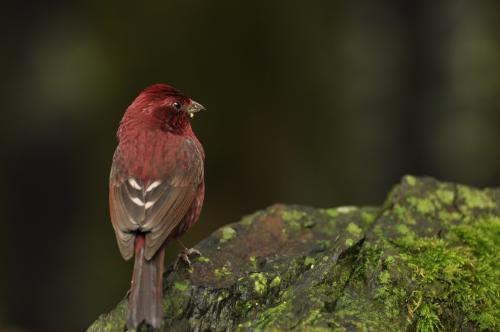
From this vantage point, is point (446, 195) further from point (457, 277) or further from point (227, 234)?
point (227, 234)

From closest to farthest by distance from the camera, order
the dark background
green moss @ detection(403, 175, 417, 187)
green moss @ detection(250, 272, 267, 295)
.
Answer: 1. green moss @ detection(250, 272, 267, 295)
2. green moss @ detection(403, 175, 417, 187)
3. the dark background

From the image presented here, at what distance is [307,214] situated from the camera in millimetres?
5703

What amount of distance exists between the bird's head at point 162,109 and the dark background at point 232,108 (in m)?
3.21

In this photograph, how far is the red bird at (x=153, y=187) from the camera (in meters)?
4.47

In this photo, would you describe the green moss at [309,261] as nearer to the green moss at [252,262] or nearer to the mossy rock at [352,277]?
the mossy rock at [352,277]

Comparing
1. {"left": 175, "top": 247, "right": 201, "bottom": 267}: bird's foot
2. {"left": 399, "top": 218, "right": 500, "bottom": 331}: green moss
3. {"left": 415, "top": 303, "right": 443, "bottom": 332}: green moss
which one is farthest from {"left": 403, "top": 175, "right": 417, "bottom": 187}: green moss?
{"left": 175, "top": 247, "right": 201, "bottom": 267}: bird's foot

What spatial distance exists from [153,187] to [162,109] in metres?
0.83

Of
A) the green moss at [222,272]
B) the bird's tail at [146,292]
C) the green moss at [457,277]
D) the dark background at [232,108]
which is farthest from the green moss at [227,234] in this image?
the dark background at [232,108]

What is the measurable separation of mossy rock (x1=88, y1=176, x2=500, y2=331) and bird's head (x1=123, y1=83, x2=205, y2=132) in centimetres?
87

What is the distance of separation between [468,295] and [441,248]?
1.46 ft

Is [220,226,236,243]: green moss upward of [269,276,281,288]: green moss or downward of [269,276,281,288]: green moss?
upward

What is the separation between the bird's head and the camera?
5.62 metres

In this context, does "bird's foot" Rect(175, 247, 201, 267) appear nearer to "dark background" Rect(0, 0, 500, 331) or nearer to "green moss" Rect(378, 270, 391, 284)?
"green moss" Rect(378, 270, 391, 284)

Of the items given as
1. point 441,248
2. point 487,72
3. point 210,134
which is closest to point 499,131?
point 487,72
